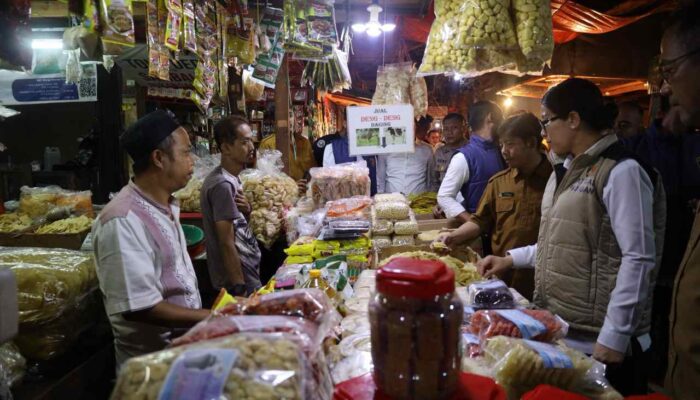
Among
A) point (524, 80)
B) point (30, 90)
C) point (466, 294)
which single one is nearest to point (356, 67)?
point (524, 80)

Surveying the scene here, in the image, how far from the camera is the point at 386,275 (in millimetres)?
786

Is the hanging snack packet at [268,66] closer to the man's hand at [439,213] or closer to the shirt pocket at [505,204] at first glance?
the man's hand at [439,213]

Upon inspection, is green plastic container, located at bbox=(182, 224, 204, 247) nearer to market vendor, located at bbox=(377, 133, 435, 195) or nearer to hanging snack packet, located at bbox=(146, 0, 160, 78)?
hanging snack packet, located at bbox=(146, 0, 160, 78)

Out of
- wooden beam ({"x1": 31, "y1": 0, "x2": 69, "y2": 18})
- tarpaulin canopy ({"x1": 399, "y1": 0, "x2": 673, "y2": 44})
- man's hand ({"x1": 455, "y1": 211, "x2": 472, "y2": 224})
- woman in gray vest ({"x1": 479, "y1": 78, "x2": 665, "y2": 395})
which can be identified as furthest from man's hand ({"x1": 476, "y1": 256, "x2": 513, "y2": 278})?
wooden beam ({"x1": 31, "y1": 0, "x2": 69, "y2": 18})

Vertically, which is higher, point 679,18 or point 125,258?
point 679,18

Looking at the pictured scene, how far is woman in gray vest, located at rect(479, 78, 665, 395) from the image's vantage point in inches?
71.0

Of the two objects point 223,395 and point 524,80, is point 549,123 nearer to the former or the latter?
point 223,395

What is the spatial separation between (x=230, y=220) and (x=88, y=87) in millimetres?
3748

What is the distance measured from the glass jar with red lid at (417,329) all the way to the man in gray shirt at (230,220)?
2523mm

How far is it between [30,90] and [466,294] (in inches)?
294

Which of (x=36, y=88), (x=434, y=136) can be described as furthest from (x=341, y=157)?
(x=434, y=136)

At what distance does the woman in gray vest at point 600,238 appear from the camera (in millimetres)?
1803

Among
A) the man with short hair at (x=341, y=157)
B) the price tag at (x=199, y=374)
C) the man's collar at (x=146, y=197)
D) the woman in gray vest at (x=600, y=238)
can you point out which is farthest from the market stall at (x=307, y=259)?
the man with short hair at (x=341, y=157)

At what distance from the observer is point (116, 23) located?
227 centimetres
